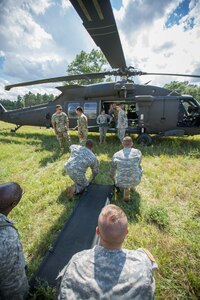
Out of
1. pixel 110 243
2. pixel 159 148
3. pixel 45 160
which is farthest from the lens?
pixel 159 148

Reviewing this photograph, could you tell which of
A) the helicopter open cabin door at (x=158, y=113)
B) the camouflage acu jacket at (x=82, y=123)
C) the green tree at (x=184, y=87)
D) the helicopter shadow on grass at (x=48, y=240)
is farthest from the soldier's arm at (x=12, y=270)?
the green tree at (x=184, y=87)

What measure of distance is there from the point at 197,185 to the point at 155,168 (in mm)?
1381

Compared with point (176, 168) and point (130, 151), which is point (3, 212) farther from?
point (176, 168)

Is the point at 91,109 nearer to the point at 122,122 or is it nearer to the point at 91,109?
the point at 91,109

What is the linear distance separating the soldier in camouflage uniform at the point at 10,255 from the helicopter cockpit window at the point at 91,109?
26.0ft

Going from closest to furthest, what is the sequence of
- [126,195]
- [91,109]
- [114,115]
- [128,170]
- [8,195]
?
[8,195] < [128,170] < [126,195] < [114,115] < [91,109]

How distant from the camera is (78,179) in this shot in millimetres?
4406

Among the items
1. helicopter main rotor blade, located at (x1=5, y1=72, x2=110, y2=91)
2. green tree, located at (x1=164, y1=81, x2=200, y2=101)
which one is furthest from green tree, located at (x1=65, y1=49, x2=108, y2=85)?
green tree, located at (x1=164, y1=81, x2=200, y2=101)

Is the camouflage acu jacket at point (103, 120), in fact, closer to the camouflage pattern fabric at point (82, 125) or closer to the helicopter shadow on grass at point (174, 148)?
the camouflage pattern fabric at point (82, 125)

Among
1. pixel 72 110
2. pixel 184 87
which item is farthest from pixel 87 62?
pixel 184 87

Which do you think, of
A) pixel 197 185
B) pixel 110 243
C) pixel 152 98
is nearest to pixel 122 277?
pixel 110 243

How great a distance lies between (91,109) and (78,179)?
5.96 m

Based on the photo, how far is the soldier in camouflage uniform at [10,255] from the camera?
179 cm

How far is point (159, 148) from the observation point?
8.20 metres
